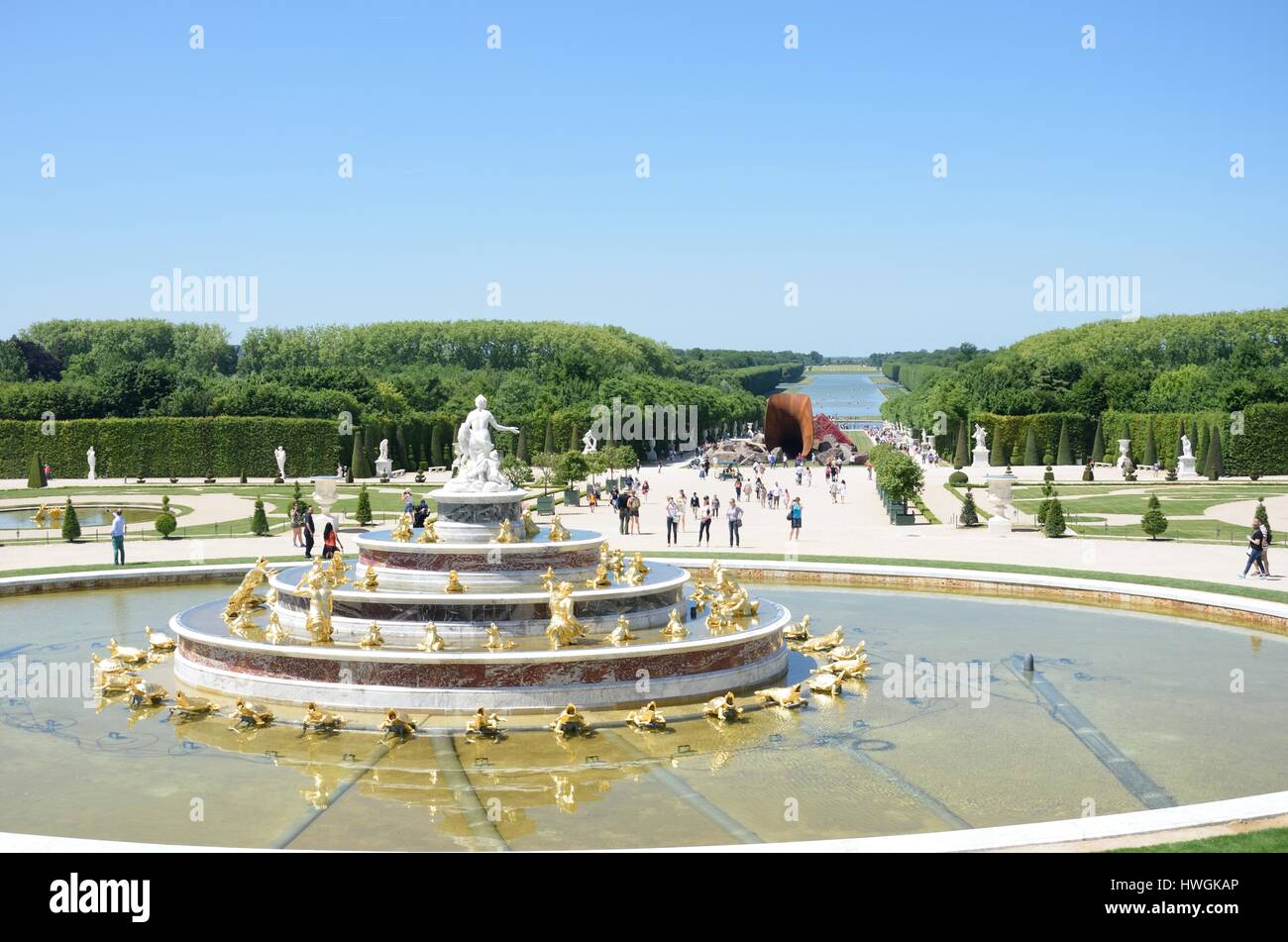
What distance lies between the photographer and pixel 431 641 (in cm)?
1973

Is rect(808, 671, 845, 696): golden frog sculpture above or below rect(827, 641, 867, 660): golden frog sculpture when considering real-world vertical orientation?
below

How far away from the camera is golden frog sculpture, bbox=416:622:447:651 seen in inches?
776

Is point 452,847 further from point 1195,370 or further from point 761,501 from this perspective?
point 1195,370

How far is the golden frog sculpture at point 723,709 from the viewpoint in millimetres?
18500

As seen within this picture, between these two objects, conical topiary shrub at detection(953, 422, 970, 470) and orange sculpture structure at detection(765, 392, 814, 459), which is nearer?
conical topiary shrub at detection(953, 422, 970, 470)

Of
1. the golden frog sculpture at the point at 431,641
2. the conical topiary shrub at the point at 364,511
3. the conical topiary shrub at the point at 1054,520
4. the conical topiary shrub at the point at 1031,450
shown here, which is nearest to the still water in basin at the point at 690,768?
the golden frog sculpture at the point at 431,641

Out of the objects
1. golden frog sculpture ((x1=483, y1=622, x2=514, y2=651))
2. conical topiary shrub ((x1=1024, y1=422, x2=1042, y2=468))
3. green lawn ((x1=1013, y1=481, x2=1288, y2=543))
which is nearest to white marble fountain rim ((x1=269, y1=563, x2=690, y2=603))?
golden frog sculpture ((x1=483, y1=622, x2=514, y2=651))

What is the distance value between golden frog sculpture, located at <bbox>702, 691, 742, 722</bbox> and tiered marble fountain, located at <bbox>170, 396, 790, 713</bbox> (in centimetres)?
110

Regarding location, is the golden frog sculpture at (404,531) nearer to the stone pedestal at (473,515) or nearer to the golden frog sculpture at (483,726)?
the stone pedestal at (473,515)

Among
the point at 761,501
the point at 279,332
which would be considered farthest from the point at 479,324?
the point at 761,501

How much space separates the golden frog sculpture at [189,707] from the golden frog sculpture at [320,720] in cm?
185

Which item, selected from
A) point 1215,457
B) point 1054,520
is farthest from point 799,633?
point 1215,457

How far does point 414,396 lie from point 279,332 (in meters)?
52.3

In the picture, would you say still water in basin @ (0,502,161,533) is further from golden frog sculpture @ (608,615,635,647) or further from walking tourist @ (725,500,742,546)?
golden frog sculpture @ (608,615,635,647)
